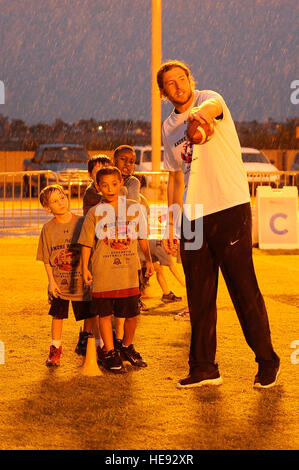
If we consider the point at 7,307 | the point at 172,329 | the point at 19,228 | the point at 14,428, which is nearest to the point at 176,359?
the point at 172,329

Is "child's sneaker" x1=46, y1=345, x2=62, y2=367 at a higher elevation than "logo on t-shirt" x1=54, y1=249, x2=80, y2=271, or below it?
below

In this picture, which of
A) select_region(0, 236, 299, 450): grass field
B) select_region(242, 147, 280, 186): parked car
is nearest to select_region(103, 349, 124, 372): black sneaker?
select_region(0, 236, 299, 450): grass field

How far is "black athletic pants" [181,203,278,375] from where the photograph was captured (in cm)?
552

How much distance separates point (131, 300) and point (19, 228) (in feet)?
34.6

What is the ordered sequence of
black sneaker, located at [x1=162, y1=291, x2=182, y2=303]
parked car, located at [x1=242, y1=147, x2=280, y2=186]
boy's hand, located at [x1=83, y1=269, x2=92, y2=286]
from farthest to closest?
parked car, located at [x1=242, y1=147, x2=280, y2=186] < black sneaker, located at [x1=162, y1=291, x2=182, y2=303] < boy's hand, located at [x1=83, y1=269, x2=92, y2=286]

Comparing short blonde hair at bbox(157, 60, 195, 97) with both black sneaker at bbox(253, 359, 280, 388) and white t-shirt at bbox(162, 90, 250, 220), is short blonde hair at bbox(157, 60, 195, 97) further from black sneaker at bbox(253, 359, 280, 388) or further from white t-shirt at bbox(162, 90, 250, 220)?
→ black sneaker at bbox(253, 359, 280, 388)

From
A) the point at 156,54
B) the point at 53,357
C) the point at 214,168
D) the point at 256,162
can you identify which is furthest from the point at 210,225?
the point at 256,162

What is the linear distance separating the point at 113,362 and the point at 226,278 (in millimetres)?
1092

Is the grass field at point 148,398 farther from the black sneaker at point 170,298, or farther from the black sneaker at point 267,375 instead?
the black sneaker at point 170,298

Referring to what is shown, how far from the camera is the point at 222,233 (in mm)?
5516

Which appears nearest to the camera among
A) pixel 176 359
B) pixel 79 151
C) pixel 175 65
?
pixel 175 65

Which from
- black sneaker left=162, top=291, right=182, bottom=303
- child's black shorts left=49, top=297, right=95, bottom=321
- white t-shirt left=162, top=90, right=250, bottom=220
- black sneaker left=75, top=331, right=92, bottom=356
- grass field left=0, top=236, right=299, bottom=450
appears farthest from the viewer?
black sneaker left=162, top=291, right=182, bottom=303
